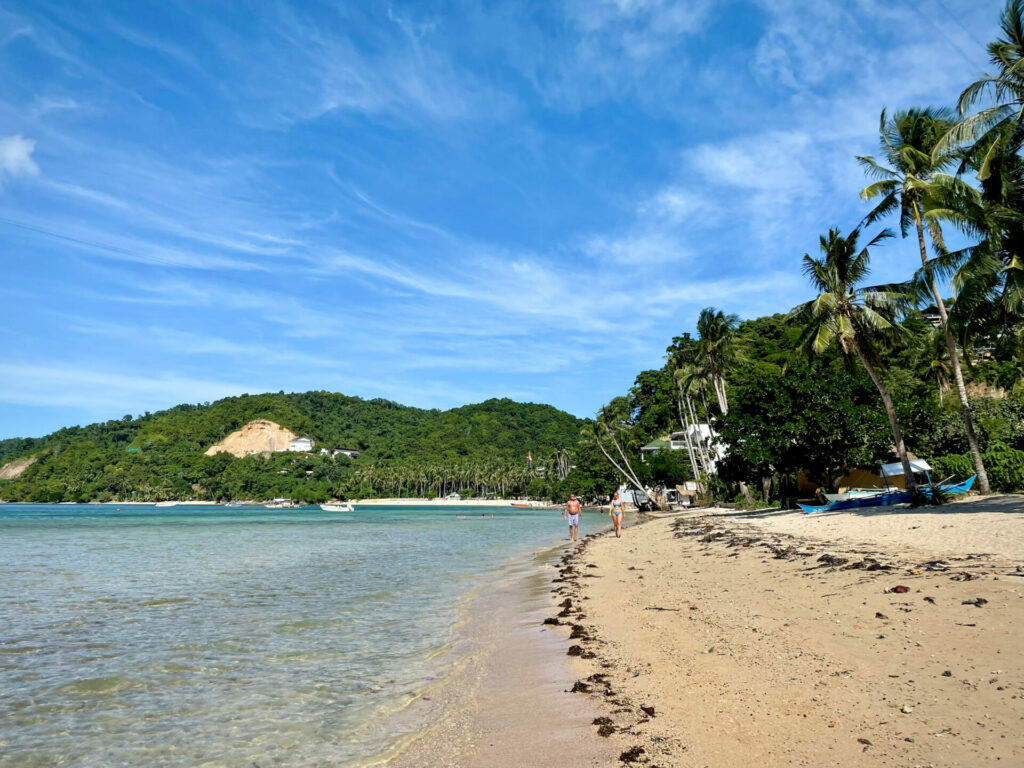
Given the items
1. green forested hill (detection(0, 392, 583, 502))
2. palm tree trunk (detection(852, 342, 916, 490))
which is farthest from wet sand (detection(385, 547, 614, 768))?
green forested hill (detection(0, 392, 583, 502))

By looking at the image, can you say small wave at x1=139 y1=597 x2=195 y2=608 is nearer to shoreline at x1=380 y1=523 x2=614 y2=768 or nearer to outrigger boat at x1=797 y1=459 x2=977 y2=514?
shoreline at x1=380 y1=523 x2=614 y2=768

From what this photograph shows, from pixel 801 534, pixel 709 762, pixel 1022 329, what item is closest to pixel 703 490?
pixel 1022 329

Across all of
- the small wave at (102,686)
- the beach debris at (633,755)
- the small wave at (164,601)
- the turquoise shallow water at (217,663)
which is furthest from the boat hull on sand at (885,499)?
the small wave at (102,686)

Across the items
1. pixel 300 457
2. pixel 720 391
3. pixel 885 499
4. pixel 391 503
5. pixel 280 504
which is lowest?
pixel 885 499

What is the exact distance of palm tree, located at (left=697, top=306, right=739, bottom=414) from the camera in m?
43.0

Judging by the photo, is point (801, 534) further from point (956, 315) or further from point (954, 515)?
point (956, 315)

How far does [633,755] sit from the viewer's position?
4.21 meters

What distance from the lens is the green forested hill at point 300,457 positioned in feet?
492

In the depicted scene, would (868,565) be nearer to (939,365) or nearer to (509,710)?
(509,710)

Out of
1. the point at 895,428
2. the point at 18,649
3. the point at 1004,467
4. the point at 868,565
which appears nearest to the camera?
the point at 18,649

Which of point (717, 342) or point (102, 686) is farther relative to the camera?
point (717, 342)

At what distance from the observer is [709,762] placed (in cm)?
398

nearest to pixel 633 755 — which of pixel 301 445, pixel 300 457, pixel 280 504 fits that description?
pixel 280 504

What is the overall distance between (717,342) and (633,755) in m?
41.4
